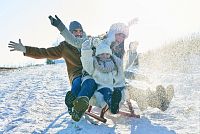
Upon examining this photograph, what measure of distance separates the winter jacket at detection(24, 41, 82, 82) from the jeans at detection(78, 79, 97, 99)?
2.77 feet

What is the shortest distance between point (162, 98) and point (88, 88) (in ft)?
3.50

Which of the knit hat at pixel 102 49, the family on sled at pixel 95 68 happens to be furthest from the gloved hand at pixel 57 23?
the knit hat at pixel 102 49

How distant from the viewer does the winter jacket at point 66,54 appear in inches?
256

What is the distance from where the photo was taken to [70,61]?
665cm

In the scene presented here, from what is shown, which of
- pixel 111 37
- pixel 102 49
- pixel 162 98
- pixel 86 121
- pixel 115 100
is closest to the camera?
pixel 115 100

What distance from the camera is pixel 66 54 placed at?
6684 millimetres

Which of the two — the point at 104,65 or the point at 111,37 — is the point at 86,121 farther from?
the point at 111,37

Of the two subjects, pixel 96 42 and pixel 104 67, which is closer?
pixel 104 67

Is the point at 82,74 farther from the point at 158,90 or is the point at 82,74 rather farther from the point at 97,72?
the point at 158,90

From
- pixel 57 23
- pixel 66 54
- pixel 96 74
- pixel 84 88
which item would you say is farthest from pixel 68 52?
pixel 84 88

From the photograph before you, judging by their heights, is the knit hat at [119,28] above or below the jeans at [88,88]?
above

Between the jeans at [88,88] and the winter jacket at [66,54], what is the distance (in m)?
0.85

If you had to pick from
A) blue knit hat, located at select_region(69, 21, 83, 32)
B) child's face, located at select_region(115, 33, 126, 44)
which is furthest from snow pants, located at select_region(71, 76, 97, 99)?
blue knit hat, located at select_region(69, 21, 83, 32)

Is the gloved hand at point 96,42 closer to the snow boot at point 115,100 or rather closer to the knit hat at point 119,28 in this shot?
the knit hat at point 119,28
